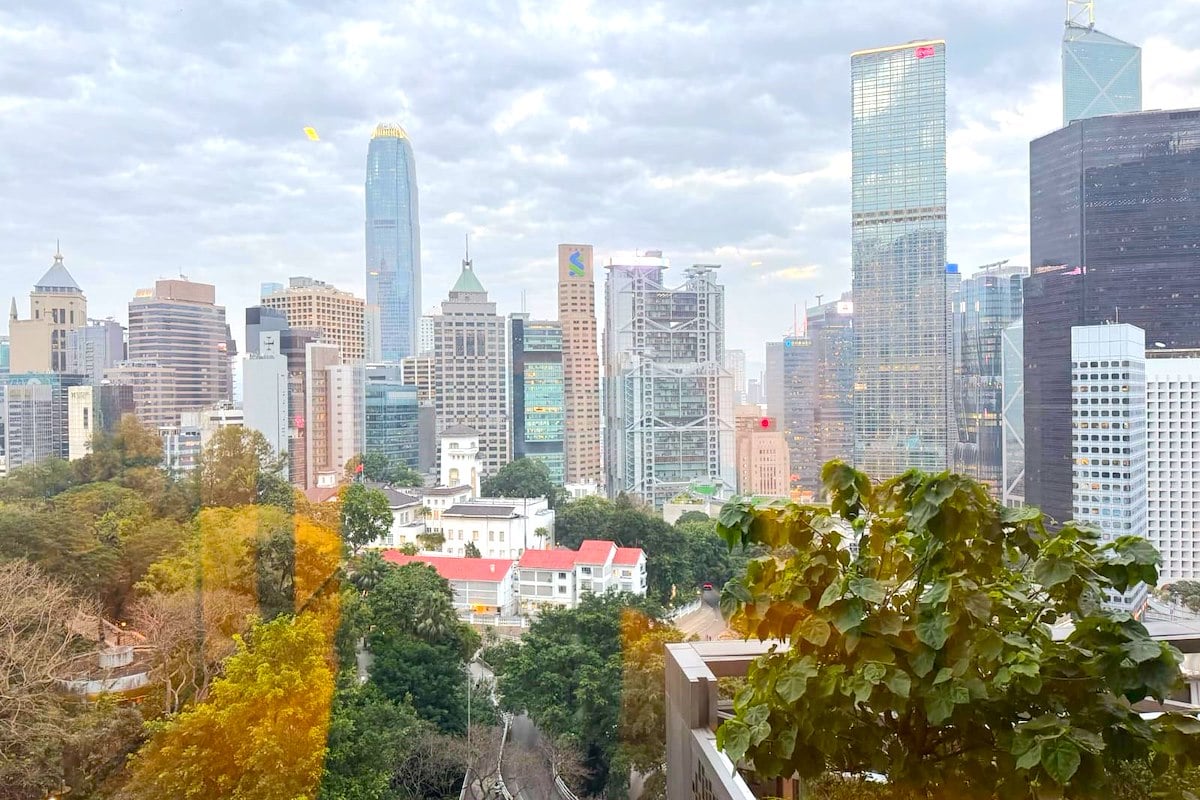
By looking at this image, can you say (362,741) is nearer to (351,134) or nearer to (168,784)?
(168,784)

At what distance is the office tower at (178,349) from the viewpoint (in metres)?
7.56

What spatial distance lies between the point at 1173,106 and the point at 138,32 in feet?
20.1

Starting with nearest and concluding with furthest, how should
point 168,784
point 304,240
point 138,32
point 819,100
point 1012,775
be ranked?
point 1012,775
point 168,784
point 138,32
point 819,100
point 304,240

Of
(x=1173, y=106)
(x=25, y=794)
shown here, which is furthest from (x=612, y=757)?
(x=1173, y=106)

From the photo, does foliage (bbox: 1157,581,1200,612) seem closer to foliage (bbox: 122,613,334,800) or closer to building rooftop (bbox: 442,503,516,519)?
foliage (bbox: 122,613,334,800)

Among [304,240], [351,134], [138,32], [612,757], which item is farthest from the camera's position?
[304,240]

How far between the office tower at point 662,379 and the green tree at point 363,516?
3.38m

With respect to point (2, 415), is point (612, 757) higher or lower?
lower

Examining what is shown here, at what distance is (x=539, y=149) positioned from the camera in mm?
7266

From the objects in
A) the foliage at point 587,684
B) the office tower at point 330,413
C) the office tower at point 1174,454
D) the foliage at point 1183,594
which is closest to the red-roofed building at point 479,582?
the office tower at point 330,413

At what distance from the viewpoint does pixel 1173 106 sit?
15.1 ft

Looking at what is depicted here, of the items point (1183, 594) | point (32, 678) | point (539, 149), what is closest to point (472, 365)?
point (539, 149)

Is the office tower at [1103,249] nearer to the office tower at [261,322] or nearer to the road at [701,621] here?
the road at [701,621]

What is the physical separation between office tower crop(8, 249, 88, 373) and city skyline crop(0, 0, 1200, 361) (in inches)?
8.7
